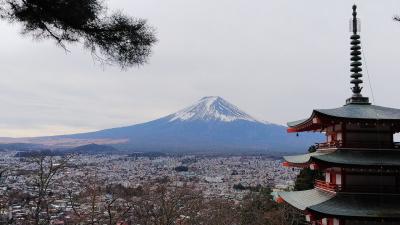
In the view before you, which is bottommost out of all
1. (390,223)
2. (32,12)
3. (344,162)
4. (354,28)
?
(390,223)

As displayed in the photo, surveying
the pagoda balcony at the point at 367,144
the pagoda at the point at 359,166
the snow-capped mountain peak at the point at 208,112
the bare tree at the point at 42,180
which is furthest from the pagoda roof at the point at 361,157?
the snow-capped mountain peak at the point at 208,112

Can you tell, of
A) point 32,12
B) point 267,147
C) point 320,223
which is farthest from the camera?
point 267,147

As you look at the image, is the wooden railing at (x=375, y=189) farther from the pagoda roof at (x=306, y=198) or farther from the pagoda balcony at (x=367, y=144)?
the pagoda balcony at (x=367, y=144)

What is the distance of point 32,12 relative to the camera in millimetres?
4914

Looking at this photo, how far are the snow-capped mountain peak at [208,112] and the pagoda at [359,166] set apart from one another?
174426 mm

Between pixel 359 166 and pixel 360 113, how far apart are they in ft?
4.88

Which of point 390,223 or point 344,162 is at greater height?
point 344,162

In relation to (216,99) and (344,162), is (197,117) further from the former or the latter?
(344,162)

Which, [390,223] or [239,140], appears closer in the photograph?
[390,223]

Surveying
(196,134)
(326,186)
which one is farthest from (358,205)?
(196,134)

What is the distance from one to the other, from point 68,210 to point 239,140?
164995 millimetres

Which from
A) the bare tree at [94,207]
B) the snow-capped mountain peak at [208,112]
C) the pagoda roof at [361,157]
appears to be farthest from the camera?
the snow-capped mountain peak at [208,112]

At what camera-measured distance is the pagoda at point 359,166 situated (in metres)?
11.3

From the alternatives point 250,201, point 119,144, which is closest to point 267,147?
point 119,144
